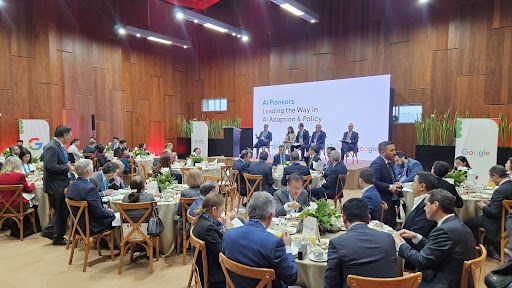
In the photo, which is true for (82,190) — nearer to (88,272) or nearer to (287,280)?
(88,272)

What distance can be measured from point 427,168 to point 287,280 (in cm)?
807

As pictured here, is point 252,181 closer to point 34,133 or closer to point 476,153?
point 476,153

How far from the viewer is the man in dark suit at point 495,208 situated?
3.96m

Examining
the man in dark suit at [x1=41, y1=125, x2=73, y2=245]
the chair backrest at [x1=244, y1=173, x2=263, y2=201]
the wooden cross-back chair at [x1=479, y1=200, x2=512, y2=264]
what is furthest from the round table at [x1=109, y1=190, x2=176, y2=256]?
the wooden cross-back chair at [x1=479, y1=200, x2=512, y2=264]

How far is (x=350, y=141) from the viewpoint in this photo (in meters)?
10.2

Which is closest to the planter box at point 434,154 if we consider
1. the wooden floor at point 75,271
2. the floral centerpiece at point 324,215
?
the wooden floor at point 75,271

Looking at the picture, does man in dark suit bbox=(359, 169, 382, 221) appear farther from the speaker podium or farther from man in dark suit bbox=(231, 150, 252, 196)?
the speaker podium

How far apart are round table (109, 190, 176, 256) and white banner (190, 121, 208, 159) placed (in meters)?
8.42

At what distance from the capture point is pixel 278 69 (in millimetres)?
13508

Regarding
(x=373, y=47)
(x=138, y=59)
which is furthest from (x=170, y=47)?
(x=373, y=47)

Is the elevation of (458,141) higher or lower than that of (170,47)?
lower

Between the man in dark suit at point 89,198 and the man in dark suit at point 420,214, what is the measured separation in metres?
3.35

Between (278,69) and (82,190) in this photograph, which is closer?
(82,190)

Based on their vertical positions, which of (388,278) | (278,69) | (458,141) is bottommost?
(388,278)
